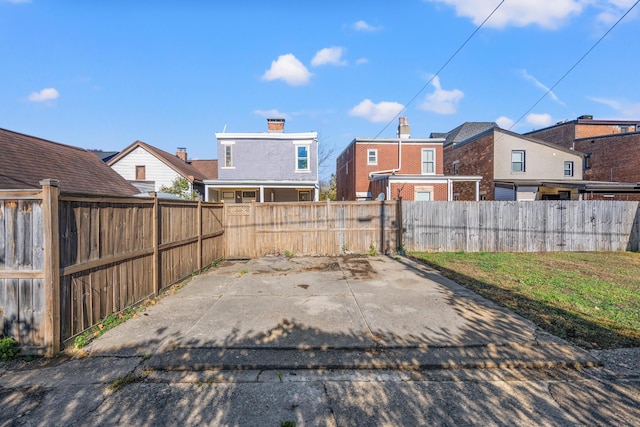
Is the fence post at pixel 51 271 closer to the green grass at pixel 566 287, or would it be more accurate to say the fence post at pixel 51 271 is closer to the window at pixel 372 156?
the green grass at pixel 566 287

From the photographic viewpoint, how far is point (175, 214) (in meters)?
6.65

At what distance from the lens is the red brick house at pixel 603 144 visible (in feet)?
81.9

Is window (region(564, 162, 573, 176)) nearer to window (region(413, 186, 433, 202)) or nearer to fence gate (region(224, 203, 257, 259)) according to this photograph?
window (region(413, 186, 433, 202))

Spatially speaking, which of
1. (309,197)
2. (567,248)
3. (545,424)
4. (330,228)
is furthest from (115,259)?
(309,197)

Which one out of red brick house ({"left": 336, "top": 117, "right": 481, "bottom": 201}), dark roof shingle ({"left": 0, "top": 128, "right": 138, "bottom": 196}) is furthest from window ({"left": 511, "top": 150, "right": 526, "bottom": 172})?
dark roof shingle ({"left": 0, "top": 128, "right": 138, "bottom": 196})

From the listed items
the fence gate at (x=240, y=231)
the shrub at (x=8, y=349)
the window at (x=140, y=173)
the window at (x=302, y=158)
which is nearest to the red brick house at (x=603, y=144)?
the window at (x=302, y=158)

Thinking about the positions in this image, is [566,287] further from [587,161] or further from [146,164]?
[587,161]

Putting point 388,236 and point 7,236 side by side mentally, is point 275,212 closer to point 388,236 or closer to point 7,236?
point 388,236

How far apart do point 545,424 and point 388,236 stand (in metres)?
8.18

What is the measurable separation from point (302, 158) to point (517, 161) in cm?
1548

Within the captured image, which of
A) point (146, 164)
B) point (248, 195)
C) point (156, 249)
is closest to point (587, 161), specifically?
point (248, 195)

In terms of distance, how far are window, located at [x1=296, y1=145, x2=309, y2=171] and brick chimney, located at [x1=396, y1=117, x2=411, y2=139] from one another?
A: 26.3 feet

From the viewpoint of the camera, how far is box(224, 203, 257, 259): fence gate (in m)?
10.2

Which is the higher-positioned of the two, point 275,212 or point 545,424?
point 275,212
